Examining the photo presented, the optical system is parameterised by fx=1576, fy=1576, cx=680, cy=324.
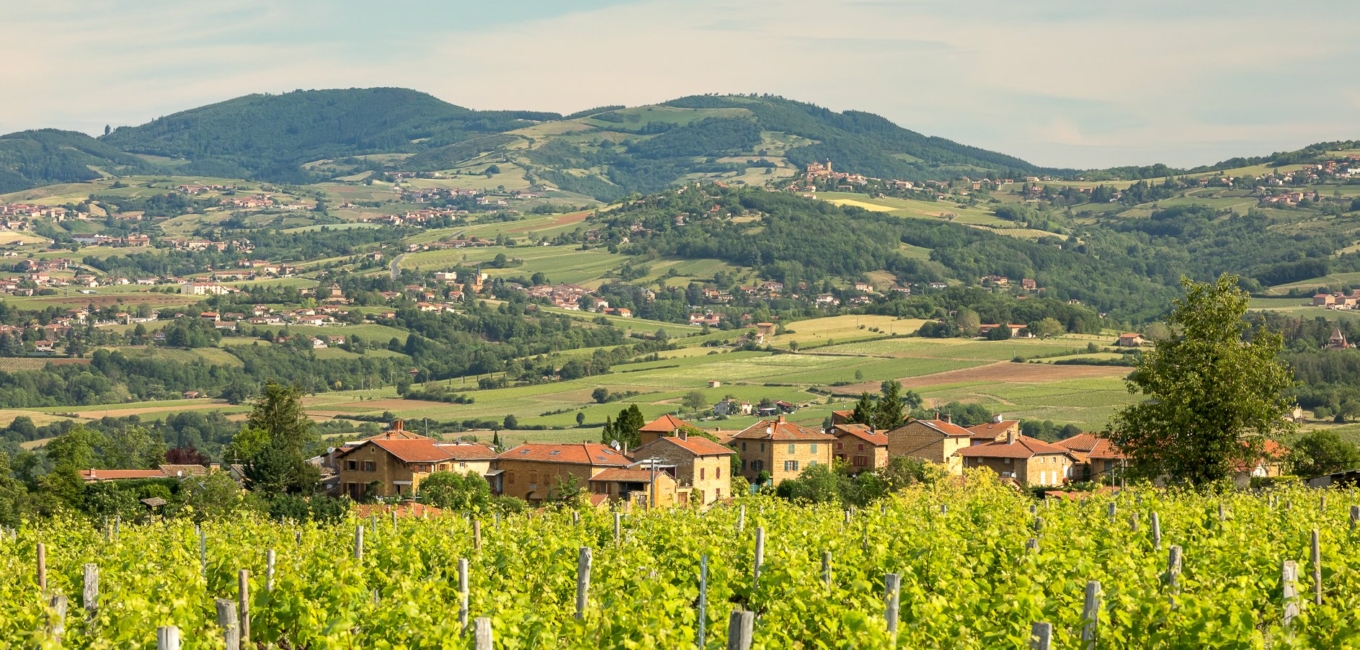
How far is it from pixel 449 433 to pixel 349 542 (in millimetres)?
82010

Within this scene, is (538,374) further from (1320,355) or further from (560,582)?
(560,582)

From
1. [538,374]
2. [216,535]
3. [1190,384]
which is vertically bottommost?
[538,374]

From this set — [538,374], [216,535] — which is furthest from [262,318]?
[216,535]

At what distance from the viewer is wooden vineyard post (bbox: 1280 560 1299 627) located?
40.3 ft

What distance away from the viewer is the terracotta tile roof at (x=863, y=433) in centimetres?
6950

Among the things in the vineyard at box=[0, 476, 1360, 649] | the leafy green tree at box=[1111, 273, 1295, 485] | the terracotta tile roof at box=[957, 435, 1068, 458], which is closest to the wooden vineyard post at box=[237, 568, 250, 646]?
the vineyard at box=[0, 476, 1360, 649]

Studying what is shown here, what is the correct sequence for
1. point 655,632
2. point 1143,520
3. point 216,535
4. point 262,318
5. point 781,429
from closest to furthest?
point 655,632
point 1143,520
point 216,535
point 781,429
point 262,318

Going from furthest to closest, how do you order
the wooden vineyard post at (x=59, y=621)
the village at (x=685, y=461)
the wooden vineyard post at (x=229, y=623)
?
1. the village at (x=685, y=461)
2. the wooden vineyard post at (x=59, y=621)
3. the wooden vineyard post at (x=229, y=623)

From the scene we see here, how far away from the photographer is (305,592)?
53.6 ft

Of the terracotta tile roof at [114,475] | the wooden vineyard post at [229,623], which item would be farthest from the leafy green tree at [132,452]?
the wooden vineyard post at [229,623]

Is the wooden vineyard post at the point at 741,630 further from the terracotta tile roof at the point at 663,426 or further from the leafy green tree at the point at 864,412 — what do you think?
the leafy green tree at the point at 864,412

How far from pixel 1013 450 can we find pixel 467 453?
22705mm

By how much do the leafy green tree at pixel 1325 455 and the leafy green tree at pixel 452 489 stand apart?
25.7 metres

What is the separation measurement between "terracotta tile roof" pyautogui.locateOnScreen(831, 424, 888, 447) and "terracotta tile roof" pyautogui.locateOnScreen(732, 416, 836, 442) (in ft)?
4.92
